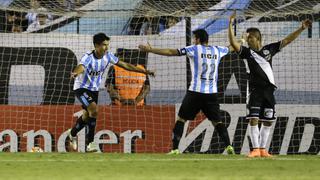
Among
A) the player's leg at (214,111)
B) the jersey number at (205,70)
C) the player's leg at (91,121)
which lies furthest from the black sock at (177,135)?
the player's leg at (91,121)

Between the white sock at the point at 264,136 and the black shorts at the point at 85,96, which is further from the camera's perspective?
the black shorts at the point at 85,96

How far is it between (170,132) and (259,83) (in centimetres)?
432

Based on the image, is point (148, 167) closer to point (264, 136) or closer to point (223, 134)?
point (264, 136)

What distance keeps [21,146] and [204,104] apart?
14.5 feet

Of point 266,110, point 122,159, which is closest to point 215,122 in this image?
point 266,110

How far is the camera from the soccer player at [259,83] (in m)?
13.6

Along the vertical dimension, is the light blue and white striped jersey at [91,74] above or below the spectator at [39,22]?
below

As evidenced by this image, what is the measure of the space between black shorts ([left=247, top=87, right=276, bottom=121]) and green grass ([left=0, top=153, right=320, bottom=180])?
2.56ft

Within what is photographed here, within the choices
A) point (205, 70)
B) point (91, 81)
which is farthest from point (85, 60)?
point (205, 70)

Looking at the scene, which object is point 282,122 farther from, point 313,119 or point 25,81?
point 25,81

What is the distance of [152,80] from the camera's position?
18375mm

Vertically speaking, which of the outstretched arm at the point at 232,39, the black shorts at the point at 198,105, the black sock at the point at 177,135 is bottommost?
the black sock at the point at 177,135

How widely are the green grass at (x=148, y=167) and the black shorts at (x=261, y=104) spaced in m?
0.78

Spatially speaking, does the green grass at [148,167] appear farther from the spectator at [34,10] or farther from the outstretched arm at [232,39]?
the spectator at [34,10]
